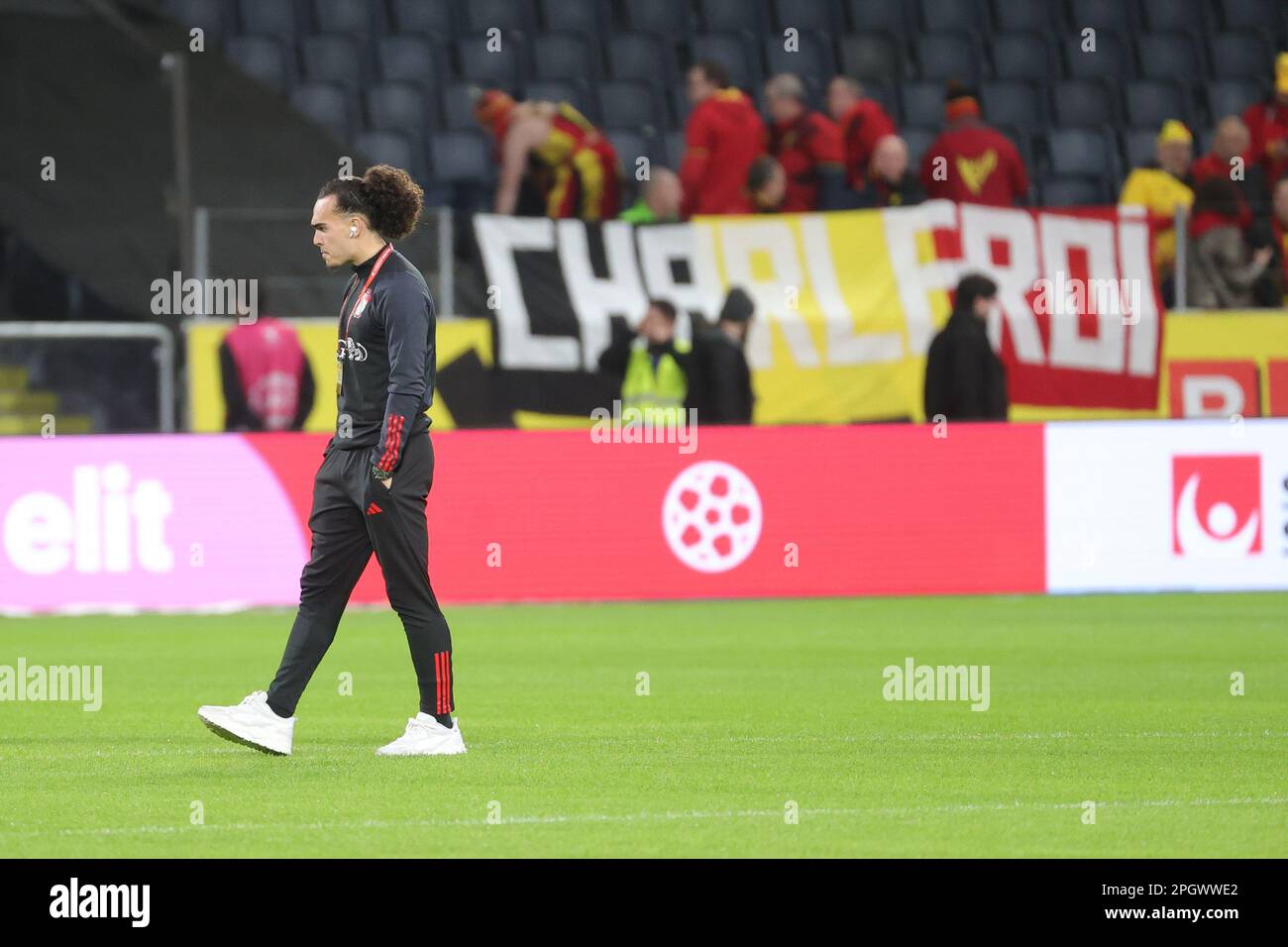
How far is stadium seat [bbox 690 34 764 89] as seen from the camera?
25.4m

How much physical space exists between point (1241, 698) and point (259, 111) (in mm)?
12646

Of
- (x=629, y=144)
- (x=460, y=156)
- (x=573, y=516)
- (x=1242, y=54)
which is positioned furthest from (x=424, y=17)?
(x=1242, y=54)

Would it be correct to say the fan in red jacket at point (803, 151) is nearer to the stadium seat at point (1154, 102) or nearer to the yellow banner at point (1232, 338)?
the yellow banner at point (1232, 338)

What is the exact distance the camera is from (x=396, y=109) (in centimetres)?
2389

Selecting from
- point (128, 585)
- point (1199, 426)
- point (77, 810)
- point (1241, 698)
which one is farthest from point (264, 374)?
point (77, 810)

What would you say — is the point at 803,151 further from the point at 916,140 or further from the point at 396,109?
the point at 396,109

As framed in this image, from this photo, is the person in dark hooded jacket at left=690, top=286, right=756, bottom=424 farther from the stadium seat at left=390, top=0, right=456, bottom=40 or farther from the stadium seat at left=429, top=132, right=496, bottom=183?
the stadium seat at left=390, top=0, right=456, bottom=40

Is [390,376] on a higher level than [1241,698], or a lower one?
higher

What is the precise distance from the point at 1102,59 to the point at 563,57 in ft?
19.7

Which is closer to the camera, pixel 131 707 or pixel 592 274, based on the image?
pixel 131 707

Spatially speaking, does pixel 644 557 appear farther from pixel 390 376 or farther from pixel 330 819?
pixel 330 819


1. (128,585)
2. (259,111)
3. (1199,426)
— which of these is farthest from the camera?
(259,111)

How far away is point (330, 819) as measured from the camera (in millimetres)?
7934
